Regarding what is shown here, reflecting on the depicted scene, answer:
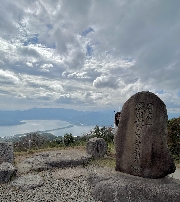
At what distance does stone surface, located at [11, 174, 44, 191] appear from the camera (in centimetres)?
778

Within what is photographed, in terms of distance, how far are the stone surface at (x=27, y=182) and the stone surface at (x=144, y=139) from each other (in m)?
3.14

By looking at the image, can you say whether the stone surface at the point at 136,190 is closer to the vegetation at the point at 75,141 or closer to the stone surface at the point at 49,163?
the stone surface at the point at 49,163

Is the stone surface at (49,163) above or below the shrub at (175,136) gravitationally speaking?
below

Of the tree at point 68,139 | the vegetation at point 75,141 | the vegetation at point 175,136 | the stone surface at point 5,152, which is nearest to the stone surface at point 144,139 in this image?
the vegetation at point 75,141

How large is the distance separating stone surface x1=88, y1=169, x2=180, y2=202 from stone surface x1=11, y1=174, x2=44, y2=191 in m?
2.19

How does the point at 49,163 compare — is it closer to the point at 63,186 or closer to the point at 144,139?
the point at 63,186

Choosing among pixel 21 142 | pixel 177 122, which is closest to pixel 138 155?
pixel 177 122

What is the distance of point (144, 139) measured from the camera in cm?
773

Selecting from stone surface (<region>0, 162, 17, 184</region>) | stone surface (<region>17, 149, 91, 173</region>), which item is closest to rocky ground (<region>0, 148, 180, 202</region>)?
stone surface (<region>0, 162, 17, 184</region>)

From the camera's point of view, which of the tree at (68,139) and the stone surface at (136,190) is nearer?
the stone surface at (136,190)

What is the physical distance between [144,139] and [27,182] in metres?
4.66

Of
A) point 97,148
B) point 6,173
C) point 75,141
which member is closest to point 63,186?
point 6,173

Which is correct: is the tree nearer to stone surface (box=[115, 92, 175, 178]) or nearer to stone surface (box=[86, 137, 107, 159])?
stone surface (box=[86, 137, 107, 159])

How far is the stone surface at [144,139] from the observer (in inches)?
300
